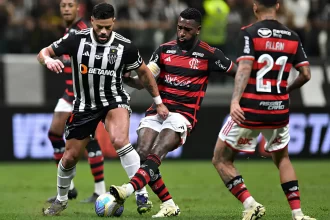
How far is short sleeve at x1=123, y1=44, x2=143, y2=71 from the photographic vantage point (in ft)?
30.8

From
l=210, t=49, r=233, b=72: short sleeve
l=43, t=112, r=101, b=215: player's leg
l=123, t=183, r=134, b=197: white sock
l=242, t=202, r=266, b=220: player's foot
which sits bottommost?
l=242, t=202, r=266, b=220: player's foot

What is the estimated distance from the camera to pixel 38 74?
17562mm

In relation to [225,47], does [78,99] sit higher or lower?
higher

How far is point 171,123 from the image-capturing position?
9602mm

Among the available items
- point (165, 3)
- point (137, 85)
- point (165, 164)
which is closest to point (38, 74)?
point (165, 164)

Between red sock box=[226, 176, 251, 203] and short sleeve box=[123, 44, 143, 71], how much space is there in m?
1.80

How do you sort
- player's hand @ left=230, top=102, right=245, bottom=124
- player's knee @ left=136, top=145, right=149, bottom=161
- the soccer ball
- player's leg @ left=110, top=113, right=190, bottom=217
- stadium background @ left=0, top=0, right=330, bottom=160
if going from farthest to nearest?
stadium background @ left=0, top=0, right=330, bottom=160
player's knee @ left=136, top=145, right=149, bottom=161
player's leg @ left=110, top=113, right=190, bottom=217
the soccer ball
player's hand @ left=230, top=102, right=245, bottom=124

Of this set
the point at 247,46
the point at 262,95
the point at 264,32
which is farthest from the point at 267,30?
the point at 262,95

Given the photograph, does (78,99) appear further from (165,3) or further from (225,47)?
(165,3)

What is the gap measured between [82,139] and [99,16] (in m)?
1.46

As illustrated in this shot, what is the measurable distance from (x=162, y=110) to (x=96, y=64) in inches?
38.0

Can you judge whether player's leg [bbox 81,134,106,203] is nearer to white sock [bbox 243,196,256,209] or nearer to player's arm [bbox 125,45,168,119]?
player's arm [bbox 125,45,168,119]

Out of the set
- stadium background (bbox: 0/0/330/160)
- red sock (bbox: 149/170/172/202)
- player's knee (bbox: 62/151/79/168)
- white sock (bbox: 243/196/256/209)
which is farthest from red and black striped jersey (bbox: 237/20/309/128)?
stadium background (bbox: 0/0/330/160)

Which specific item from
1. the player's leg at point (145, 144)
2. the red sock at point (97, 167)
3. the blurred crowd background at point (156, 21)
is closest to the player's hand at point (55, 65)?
the player's leg at point (145, 144)
